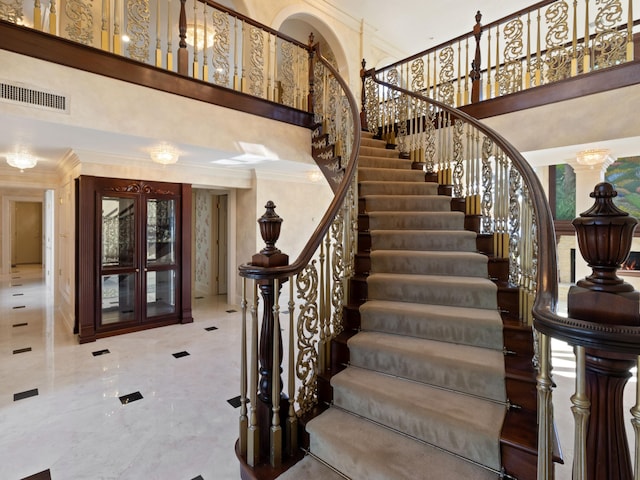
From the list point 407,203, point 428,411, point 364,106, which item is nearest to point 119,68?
point 407,203

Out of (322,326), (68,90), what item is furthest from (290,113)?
(322,326)

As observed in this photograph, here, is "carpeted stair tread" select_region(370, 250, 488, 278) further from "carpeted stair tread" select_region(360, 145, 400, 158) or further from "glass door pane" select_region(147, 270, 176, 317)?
"glass door pane" select_region(147, 270, 176, 317)

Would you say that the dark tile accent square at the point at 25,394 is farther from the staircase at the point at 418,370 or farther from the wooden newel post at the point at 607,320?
the wooden newel post at the point at 607,320

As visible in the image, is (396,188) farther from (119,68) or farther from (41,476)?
(41,476)

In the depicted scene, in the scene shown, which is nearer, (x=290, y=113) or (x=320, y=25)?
(x=290, y=113)

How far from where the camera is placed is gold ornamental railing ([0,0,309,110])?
8.89 ft

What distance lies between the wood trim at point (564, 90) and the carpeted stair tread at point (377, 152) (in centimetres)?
109

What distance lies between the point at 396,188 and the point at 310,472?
2895 mm

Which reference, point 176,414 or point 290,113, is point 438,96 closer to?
point 290,113

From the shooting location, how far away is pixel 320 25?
6066 mm

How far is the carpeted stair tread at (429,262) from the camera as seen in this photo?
261 centimetres

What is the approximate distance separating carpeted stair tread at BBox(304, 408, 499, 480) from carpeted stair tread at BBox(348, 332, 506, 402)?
0.37m

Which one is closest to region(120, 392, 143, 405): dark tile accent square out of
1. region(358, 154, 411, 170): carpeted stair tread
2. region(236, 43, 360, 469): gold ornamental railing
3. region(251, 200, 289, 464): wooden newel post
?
region(236, 43, 360, 469): gold ornamental railing

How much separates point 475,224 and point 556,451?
2.08 m
